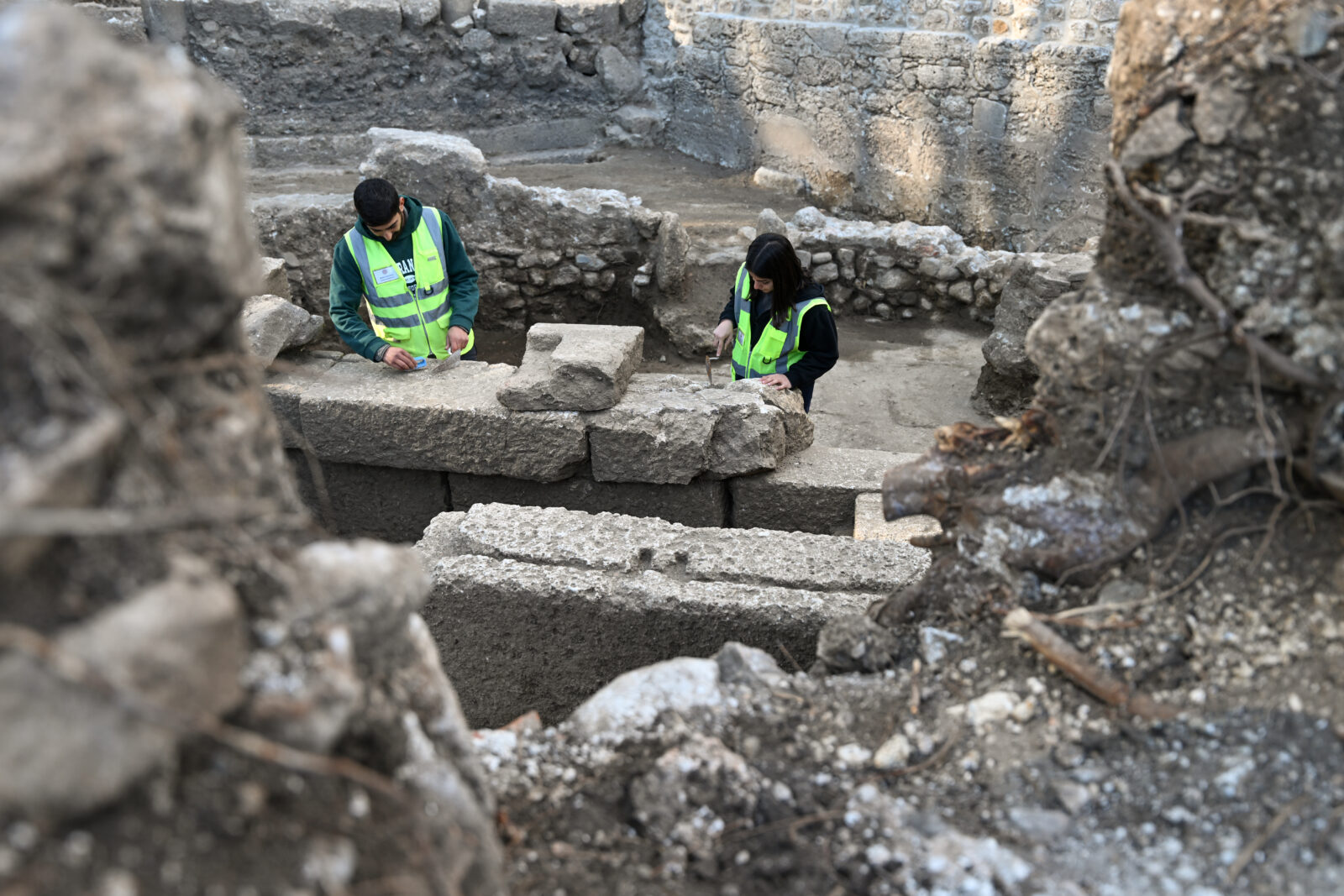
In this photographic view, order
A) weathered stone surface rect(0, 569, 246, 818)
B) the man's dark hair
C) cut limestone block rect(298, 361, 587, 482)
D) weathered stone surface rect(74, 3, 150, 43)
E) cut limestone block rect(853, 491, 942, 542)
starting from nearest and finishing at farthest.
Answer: weathered stone surface rect(0, 569, 246, 818) < cut limestone block rect(853, 491, 942, 542) < the man's dark hair < cut limestone block rect(298, 361, 587, 482) < weathered stone surface rect(74, 3, 150, 43)

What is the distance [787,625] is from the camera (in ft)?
10.4

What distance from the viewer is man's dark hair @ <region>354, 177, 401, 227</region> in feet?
14.5

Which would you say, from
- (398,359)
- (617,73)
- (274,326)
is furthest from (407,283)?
(617,73)

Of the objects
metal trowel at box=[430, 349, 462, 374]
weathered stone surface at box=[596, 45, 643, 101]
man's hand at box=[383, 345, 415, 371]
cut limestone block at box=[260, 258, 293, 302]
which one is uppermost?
weathered stone surface at box=[596, 45, 643, 101]

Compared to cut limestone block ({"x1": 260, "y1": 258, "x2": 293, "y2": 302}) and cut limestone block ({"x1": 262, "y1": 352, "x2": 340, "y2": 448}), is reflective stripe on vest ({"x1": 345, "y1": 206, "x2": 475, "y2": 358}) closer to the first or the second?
cut limestone block ({"x1": 262, "y1": 352, "x2": 340, "y2": 448})

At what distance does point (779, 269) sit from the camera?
176 inches

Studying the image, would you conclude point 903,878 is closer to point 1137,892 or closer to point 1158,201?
point 1137,892

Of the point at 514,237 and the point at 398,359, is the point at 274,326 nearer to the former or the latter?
the point at 398,359

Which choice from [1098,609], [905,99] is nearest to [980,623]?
[1098,609]

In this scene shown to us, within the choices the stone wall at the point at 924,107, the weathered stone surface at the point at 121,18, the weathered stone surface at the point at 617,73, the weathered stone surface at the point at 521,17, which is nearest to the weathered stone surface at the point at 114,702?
the stone wall at the point at 924,107

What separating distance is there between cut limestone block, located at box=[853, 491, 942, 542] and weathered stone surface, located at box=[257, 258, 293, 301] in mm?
3640

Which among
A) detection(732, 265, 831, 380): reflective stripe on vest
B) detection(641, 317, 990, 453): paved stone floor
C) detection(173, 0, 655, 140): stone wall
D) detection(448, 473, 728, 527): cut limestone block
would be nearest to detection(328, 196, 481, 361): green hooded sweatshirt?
detection(448, 473, 728, 527): cut limestone block

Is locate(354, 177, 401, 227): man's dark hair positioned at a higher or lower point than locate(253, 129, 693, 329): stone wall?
higher

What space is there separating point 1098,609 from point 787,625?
3.89ft
